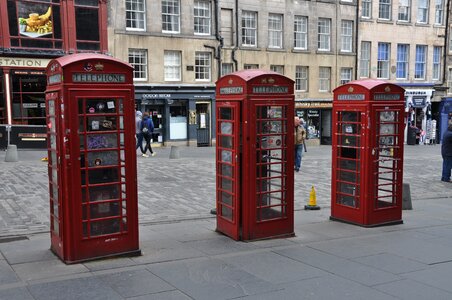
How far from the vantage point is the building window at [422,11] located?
3534 centimetres

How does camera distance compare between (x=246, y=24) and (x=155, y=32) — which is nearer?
(x=155, y=32)

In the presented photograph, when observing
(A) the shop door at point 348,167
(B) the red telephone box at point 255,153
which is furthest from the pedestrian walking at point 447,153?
(B) the red telephone box at point 255,153

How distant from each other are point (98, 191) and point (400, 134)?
534 centimetres

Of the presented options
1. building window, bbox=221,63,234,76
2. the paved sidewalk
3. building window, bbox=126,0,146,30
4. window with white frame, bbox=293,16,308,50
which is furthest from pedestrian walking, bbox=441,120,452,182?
window with white frame, bbox=293,16,308,50

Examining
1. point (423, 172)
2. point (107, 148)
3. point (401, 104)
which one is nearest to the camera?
point (107, 148)

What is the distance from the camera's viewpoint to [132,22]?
26.2 meters

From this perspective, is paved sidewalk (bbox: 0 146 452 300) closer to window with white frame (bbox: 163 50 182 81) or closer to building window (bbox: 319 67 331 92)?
window with white frame (bbox: 163 50 182 81)

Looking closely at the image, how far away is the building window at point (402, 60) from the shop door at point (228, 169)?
1191 inches

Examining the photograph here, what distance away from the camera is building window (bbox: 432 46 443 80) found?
36344mm

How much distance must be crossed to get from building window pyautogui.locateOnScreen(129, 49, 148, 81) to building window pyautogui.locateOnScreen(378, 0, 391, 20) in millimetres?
17224

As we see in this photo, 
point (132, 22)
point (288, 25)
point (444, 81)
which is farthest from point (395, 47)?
point (132, 22)

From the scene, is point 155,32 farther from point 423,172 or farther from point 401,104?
point 401,104

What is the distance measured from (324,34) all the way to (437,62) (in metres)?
10.5

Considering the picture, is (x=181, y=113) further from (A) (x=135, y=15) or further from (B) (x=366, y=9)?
(B) (x=366, y=9)
